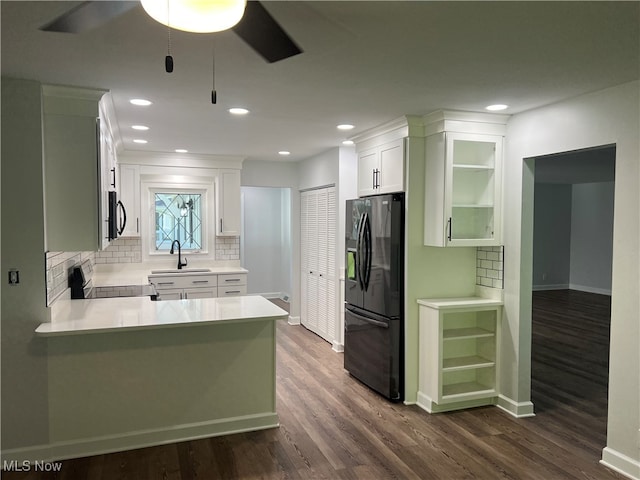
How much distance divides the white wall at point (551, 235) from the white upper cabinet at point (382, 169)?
7.63 meters

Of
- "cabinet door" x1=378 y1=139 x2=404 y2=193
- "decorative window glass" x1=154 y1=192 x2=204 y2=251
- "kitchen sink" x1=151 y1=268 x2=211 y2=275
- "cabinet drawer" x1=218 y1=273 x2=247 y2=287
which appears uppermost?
"cabinet door" x1=378 y1=139 x2=404 y2=193

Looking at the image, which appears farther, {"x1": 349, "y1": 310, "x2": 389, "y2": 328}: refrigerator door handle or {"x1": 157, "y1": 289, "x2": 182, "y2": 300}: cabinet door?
{"x1": 157, "y1": 289, "x2": 182, "y2": 300}: cabinet door

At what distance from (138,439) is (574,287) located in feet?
35.0

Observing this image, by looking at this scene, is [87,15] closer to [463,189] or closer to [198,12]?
[198,12]

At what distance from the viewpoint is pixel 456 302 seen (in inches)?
149

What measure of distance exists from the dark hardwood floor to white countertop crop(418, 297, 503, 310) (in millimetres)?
874

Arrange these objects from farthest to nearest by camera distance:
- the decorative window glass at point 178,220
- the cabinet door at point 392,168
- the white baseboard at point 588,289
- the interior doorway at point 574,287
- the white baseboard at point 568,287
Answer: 1. the white baseboard at point 568,287
2. the white baseboard at point 588,289
3. the decorative window glass at point 178,220
4. the interior doorway at point 574,287
5. the cabinet door at point 392,168

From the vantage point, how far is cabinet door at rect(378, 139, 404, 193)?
3.90 metres

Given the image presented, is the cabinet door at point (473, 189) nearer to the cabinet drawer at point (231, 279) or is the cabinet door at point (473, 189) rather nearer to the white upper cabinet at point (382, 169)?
the white upper cabinet at point (382, 169)

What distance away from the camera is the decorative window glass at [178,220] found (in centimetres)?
598

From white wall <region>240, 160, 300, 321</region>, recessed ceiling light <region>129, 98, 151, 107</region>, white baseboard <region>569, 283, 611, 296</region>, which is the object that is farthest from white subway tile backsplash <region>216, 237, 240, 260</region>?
white baseboard <region>569, 283, 611, 296</region>

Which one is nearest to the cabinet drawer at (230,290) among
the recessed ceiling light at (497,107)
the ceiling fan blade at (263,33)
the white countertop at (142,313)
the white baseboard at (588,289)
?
the white countertop at (142,313)

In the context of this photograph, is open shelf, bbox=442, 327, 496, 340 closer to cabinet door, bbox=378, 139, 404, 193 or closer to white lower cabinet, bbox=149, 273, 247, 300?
cabinet door, bbox=378, 139, 404, 193

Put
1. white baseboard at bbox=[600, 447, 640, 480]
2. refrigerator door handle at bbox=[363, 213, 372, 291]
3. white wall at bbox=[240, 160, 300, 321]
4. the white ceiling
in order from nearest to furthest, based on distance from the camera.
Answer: the white ceiling
white baseboard at bbox=[600, 447, 640, 480]
refrigerator door handle at bbox=[363, 213, 372, 291]
white wall at bbox=[240, 160, 300, 321]
